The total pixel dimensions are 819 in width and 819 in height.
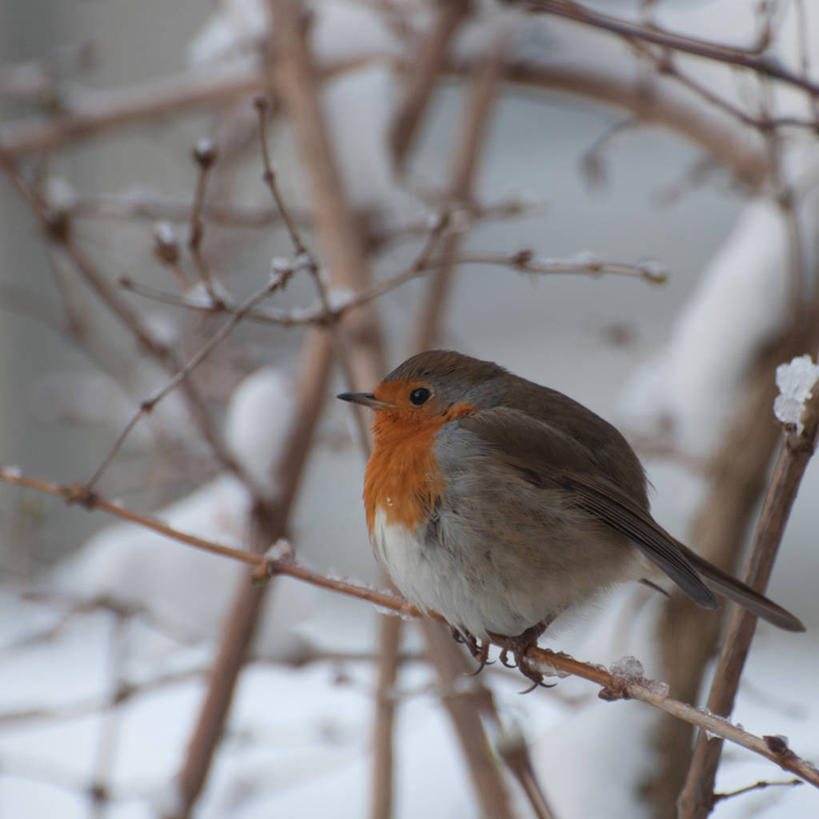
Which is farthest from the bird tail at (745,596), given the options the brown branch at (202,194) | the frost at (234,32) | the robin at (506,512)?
the frost at (234,32)

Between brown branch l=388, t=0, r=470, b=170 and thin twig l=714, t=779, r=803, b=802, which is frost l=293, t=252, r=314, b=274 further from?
brown branch l=388, t=0, r=470, b=170

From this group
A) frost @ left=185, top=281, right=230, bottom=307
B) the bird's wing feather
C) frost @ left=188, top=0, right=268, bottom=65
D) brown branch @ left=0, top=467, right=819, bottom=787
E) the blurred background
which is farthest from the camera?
frost @ left=188, top=0, right=268, bottom=65

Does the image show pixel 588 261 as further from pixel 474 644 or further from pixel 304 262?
pixel 474 644

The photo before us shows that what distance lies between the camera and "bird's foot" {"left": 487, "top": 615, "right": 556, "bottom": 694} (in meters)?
1.29

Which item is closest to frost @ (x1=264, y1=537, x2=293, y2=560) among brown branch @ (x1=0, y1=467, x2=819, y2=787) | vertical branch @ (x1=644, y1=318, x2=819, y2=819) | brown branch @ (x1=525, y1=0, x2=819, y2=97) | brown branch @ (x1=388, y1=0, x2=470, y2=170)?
brown branch @ (x1=0, y1=467, x2=819, y2=787)

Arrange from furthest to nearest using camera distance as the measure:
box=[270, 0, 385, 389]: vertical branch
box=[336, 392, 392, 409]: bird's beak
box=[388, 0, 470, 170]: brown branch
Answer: box=[388, 0, 470, 170]: brown branch → box=[270, 0, 385, 389]: vertical branch → box=[336, 392, 392, 409]: bird's beak

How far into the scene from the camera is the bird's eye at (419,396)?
1.48 m

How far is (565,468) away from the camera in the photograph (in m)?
1.38

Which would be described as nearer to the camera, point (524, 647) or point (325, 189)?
point (524, 647)

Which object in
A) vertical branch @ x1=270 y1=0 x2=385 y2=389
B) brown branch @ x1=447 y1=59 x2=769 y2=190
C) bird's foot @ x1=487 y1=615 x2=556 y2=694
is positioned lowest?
bird's foot @ x1=487 y1=615 x2=556 y2=694

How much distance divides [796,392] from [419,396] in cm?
68


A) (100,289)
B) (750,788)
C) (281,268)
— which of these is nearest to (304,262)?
(281,268)

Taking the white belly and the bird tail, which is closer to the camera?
the bird tail

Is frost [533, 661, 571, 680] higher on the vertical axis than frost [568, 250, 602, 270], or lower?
lower
